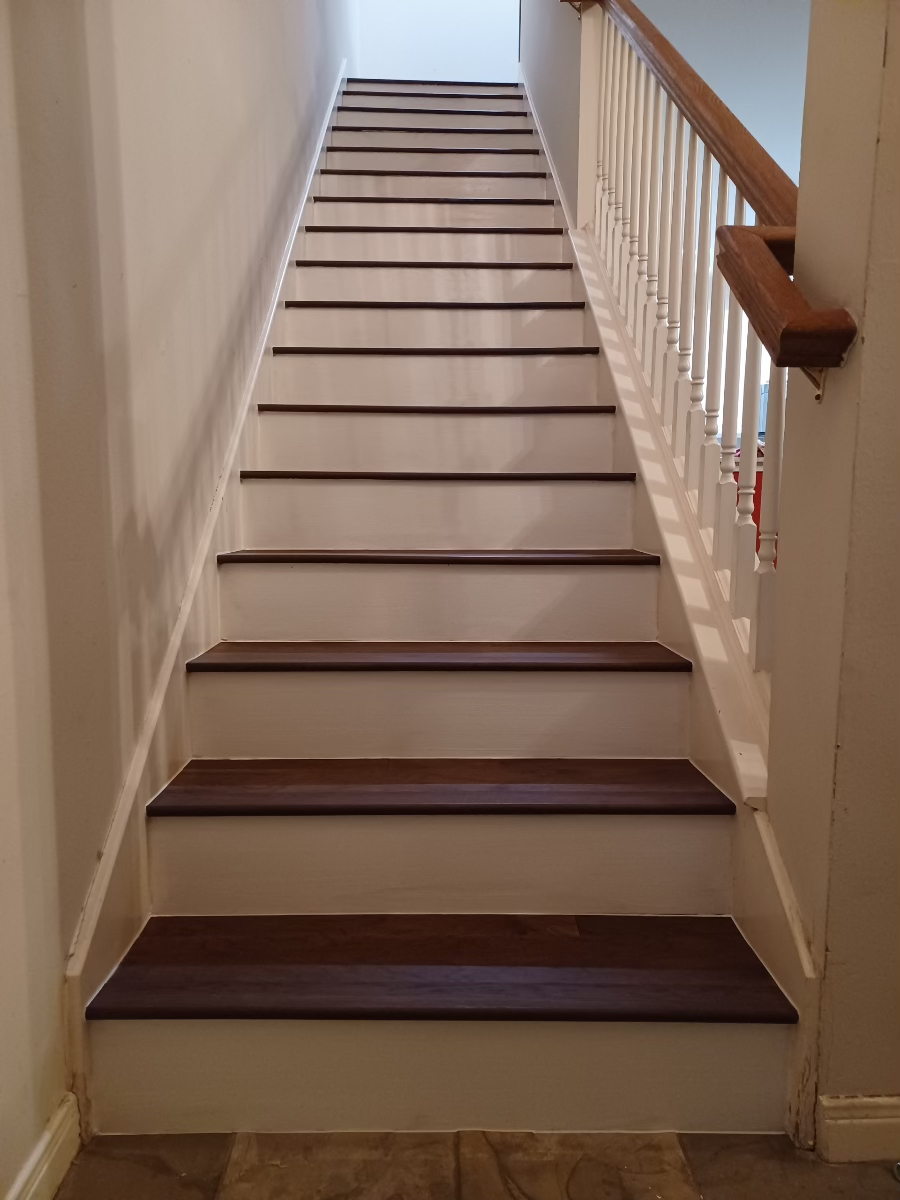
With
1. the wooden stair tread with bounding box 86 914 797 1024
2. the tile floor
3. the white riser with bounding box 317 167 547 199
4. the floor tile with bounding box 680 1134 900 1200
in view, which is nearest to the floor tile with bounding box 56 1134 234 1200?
the tile floor

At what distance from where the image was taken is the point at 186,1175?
1182 mm

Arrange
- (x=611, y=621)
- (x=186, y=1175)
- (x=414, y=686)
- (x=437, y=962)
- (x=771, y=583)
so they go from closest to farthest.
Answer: (x=186, y=1175) < (x=437, y=962) < (x=771, y=583) < (x=414, y=686) < (x=611, y=621)

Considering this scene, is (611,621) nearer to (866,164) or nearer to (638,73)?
(866,164)

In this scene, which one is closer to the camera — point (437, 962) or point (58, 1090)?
point (58, 1090)

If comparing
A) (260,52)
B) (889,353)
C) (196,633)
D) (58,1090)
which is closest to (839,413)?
(889,353)

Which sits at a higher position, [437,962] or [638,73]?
[638,73]

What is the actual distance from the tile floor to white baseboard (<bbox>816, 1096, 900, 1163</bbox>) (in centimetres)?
2

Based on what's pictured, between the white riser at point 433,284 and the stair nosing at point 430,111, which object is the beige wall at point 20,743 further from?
the stair nosing at point 430,111

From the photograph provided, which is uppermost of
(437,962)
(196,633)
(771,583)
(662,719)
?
(771,583)

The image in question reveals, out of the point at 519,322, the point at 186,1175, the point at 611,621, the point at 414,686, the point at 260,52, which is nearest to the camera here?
the point at 186,1175

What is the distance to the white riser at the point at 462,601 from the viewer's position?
190 cm

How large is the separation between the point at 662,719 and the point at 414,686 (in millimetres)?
457

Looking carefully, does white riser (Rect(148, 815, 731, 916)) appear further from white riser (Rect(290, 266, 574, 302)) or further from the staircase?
white riser (Rect(290, 266, 574, 302))

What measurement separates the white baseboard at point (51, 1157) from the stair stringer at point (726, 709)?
951mm
